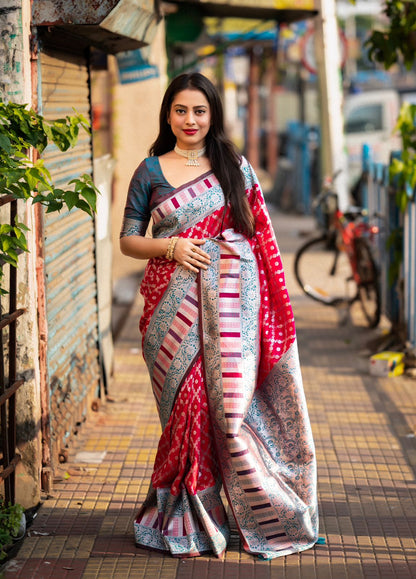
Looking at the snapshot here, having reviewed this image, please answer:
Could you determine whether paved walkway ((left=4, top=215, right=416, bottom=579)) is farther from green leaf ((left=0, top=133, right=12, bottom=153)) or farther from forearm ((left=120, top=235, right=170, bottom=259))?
green leaf ((left=0, top=133, right=12, bottom=153))

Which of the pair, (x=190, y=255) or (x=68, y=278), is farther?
(x=68, y=278)

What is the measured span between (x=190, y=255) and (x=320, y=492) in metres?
1.52

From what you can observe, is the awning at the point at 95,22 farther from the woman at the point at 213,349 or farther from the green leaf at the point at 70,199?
the green leaf at the point at 70,199

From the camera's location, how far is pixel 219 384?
350 centimetres

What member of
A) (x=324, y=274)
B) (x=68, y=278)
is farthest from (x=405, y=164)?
(x=324, y=274)

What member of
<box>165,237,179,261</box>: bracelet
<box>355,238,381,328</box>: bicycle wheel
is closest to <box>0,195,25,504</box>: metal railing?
<box>165,237,179,261</box>: bracelet

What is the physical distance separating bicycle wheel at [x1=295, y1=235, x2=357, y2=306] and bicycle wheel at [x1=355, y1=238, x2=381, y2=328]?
26 centimetres

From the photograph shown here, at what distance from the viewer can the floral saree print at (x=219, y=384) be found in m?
3.50

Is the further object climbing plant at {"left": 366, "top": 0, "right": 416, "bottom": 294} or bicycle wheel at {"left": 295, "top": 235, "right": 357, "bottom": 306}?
bicycle wheel at {"left": 295, "top": 235, "right": 357, "bottom": 306}

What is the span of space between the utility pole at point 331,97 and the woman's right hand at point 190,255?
22.7ft

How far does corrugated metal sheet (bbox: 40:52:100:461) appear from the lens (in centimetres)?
435

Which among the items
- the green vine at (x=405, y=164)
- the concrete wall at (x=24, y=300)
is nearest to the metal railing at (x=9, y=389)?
the concrete wall at (x=24, y=300)

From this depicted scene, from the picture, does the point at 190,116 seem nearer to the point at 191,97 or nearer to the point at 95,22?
the point at 191,97

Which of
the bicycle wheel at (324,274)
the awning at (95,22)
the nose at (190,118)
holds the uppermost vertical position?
the awning at (95,22)
